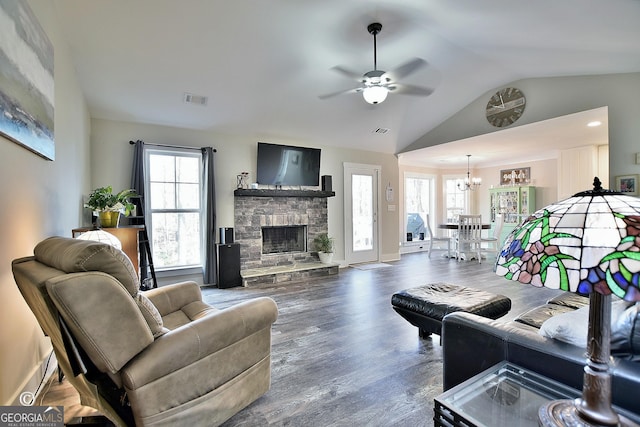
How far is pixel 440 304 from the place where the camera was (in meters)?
2.39

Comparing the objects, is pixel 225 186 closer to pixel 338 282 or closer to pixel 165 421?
pixel 338 282

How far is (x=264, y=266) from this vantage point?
5.29 metres

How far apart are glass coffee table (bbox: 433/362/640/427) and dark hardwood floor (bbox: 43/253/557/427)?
2.09ft

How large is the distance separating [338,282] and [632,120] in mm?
4240

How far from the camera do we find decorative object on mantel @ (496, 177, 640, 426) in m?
0.63

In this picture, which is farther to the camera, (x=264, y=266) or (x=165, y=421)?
(x=264, y=266)

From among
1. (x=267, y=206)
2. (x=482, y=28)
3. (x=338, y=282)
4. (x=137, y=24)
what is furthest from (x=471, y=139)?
(x=137, y=24)

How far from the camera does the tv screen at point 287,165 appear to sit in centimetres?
514

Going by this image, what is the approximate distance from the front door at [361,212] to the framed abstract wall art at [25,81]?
4.75 m

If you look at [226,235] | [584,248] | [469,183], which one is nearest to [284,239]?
[226,235]

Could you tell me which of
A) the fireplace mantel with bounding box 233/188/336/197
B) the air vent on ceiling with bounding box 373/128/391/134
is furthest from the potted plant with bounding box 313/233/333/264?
the air vent on ceiling with bounding box 373/128/391/134

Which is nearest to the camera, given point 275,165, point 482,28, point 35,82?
point 35,82

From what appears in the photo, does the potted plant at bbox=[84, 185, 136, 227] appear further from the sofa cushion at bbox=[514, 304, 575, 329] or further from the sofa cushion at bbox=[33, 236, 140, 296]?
the sofa cushion at bbox=[514, 304, 575, 329]

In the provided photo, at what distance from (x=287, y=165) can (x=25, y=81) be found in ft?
12.4
